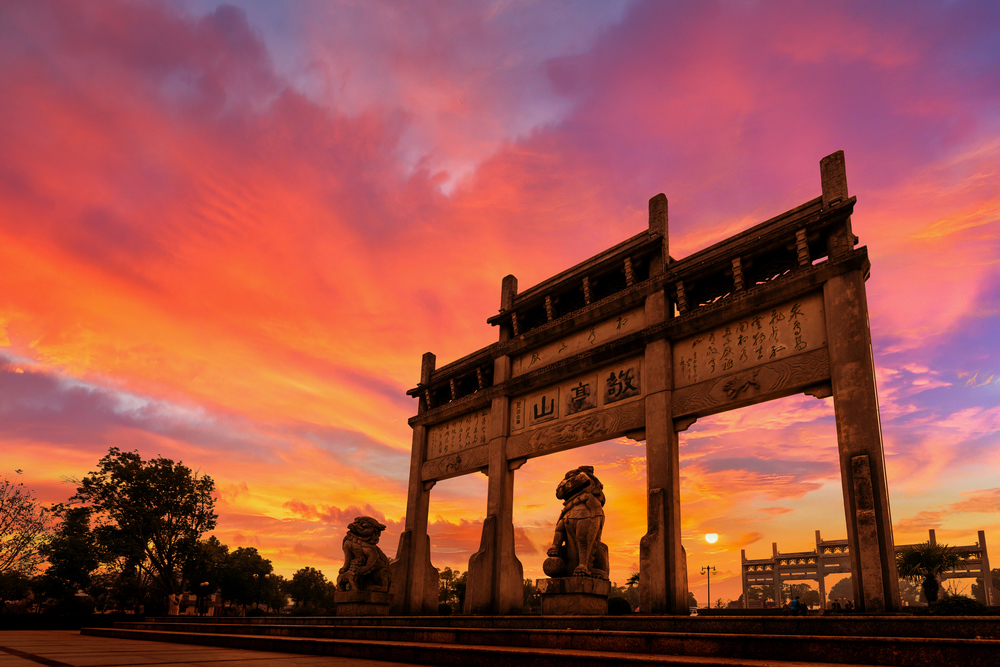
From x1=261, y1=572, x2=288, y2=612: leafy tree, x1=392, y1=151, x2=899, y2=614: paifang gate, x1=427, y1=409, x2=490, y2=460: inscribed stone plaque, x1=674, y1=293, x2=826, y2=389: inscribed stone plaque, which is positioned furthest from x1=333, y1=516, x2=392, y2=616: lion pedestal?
x1=261, y1=572, x2=288, y2=612: leafy tree

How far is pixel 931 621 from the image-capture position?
18.5 ft

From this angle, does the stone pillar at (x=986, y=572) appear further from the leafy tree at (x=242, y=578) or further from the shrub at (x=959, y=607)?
the leafy tree at (x=242, y=578)

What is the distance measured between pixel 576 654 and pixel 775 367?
311 inches

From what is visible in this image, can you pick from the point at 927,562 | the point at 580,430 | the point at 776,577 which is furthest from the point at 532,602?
the point at 580,430

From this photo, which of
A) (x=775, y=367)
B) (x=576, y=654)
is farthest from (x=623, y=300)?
(x=576, y=654)

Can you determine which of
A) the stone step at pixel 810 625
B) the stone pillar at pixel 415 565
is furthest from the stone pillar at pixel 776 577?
the stone step at pixel 810 625

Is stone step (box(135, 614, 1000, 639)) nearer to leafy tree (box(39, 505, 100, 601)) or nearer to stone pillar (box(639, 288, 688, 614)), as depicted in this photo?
stone pillar (box(639, 288, 688, 614))

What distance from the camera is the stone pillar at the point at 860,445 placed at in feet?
27.8

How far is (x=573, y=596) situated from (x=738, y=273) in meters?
7.19

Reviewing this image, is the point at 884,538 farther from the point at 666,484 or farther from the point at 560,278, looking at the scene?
the point at 560,278

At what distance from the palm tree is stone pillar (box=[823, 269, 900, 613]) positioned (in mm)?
21281

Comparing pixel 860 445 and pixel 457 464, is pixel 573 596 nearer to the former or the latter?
pixel 860 445

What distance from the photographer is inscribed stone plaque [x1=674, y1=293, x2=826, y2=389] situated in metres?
10.6

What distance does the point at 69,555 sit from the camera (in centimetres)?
3116
